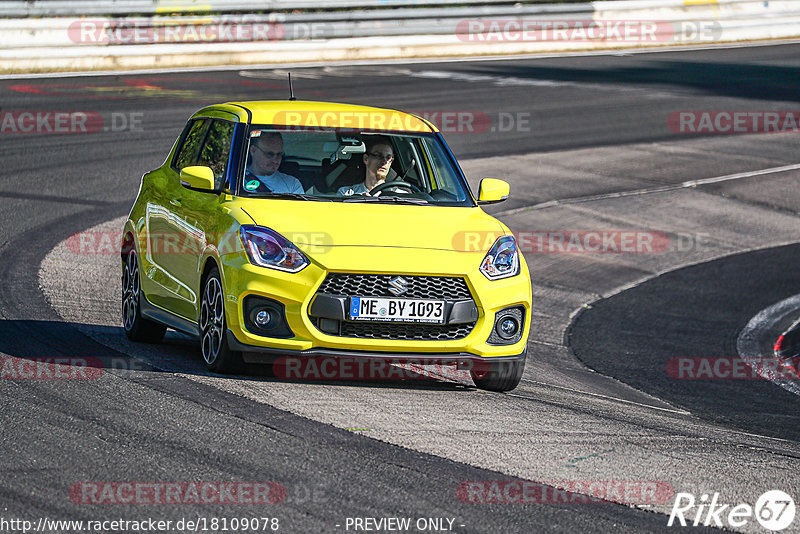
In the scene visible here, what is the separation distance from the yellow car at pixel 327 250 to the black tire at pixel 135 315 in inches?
0.7

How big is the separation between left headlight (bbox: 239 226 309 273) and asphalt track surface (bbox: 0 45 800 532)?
0.73m

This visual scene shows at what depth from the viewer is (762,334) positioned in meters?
12.7

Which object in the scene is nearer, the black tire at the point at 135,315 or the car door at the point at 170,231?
the car door at the point at 170,231

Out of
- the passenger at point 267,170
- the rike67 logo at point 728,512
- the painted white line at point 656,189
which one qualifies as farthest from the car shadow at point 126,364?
the painted white line at point 656,189

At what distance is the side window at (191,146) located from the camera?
945cm

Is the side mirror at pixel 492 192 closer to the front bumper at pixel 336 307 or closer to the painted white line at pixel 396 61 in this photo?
the front bumper at pixel 336 307

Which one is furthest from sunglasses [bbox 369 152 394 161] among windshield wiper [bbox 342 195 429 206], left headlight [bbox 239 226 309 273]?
left headlight [bbox 239 226 309 273]

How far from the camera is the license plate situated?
770 centimetres

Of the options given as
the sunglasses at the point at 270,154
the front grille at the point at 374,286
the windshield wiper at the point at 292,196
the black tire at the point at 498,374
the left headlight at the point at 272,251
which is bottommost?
the black tire at the point at 498,374

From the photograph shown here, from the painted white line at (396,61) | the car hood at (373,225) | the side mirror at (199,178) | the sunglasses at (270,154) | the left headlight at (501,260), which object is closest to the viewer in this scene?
the car hood at (373,225)

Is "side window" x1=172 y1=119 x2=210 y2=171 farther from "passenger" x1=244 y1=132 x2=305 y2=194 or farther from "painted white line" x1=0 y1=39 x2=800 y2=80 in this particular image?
"painted white line" x1=0 y1=39 x2=800 y2=80

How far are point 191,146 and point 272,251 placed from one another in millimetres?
2081

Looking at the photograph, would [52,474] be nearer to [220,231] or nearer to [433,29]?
[220,231]

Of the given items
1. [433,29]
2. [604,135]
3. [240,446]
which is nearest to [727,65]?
[433,29]
